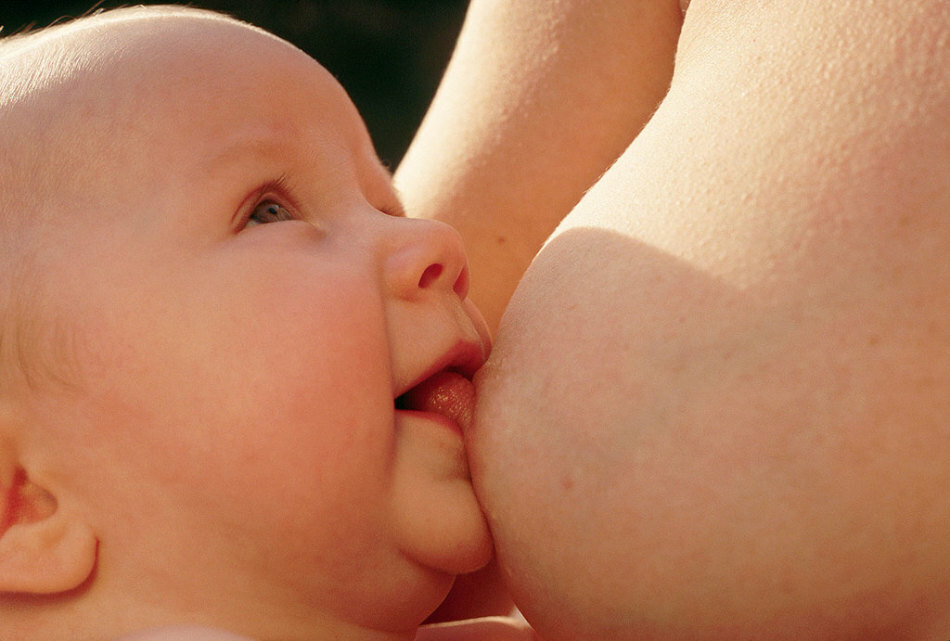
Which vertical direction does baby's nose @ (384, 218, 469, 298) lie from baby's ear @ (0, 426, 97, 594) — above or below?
above

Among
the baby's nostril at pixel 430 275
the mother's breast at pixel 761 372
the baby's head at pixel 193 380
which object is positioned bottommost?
the baby's head at pixel 193 380

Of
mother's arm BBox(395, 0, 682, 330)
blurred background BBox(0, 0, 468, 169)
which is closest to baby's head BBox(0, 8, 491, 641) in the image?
mother's arm BBox(395, 0, 682, 330)

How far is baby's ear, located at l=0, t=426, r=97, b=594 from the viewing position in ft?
1.74

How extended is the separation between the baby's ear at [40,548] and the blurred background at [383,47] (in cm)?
121

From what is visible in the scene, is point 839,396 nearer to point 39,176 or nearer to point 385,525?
point 385,525

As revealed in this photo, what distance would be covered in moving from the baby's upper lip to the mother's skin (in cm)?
4

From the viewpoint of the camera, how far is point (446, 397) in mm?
619

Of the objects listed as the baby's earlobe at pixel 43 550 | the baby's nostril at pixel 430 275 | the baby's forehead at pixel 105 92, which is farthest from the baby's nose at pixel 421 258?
the baby's earlobe at pixel 43 550

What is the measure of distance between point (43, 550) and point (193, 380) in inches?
5.6

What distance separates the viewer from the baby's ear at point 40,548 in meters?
0.53

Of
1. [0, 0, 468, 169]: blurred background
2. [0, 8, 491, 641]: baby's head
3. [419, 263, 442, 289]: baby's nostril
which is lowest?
[0, 0, 468, 169]: blurred background

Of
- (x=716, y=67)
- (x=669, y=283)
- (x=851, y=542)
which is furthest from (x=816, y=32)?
(x=851, y=542)

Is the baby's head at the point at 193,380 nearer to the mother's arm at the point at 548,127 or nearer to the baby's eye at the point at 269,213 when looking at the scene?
the baby's eye at the point at 269,213

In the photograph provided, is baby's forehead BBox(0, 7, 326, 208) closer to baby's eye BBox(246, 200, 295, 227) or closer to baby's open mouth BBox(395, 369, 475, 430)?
baby's eye BBox(246, 200, 295, 227)
